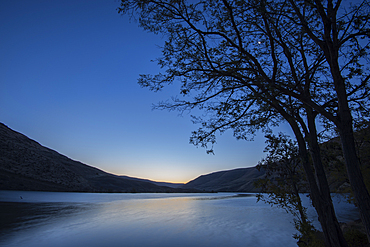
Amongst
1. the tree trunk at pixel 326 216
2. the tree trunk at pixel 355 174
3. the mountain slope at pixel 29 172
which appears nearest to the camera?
the tree trunk at pixel 355 174

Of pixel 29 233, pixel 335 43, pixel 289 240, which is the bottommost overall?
pixel 289 240

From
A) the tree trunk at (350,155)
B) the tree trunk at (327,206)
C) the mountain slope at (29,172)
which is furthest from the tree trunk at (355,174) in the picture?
the mountain slope at (29,172)

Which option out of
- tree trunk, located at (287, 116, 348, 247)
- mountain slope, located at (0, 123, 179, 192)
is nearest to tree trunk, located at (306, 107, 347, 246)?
tree trunk, located at (287, 116, 348, 247)

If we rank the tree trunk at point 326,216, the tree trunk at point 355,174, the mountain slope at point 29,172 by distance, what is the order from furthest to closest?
the mountain slope at point 29,172, the tree trunk at point 326,216, the tree trunk at point 355,174

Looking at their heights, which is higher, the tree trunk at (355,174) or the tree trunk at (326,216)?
the tree trunk at (355,174)

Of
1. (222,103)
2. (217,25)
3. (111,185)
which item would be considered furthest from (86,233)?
(111,185)

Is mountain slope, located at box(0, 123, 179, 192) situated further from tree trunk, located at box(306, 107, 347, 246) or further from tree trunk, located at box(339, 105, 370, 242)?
tree trunk, located at box(339, 105, 370, 242)

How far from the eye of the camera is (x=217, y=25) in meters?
5.18

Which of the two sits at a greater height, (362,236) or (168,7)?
(168,7)

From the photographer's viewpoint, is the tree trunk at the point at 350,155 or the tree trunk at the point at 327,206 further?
the tree trunk at the point at 327,206

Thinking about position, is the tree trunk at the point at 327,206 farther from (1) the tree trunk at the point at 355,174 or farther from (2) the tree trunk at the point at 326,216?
(1) the tree trunk at the point at 355,174

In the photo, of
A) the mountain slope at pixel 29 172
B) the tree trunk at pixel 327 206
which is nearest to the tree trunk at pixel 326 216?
the tree trunk at pixel 327 206

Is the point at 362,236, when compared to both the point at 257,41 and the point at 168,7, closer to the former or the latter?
the point at 257,41

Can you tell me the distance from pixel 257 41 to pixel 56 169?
62.6 meters
